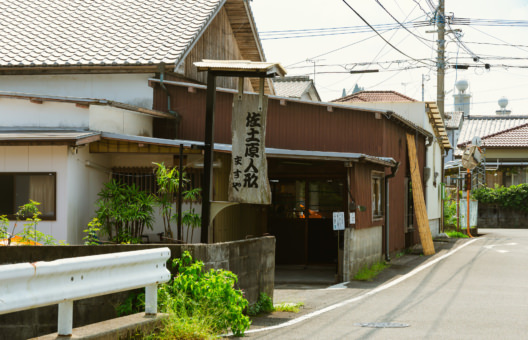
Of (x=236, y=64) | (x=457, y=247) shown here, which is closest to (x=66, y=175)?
(x=236, y=64)

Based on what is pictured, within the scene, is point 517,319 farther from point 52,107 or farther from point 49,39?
point 49,39

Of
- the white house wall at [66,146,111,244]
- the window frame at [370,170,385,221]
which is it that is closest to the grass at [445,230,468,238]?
the window frame at [370,170,385,221]

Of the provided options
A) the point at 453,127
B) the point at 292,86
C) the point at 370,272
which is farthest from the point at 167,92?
the point at 453,127

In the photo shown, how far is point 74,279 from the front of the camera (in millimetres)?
6148

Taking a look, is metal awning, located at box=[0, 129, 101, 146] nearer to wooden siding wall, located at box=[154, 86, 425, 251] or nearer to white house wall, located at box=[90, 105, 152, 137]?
white house wall, located at box=[90, 105, 152, 137]

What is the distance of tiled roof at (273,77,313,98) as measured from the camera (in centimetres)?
3925

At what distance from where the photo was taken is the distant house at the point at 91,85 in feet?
46.5

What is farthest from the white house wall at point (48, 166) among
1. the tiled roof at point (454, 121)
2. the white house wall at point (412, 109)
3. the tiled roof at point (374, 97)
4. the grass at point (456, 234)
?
the tiled roof at point (454, 121)

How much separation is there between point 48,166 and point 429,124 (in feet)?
57.5

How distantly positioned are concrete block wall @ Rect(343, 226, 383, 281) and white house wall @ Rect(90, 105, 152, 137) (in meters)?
5.80

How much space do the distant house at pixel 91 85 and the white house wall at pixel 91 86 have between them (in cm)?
3

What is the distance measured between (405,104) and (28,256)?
64.5 feet

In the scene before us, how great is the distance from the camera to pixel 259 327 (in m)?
9.03

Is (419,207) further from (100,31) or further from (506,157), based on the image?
(506,157)
